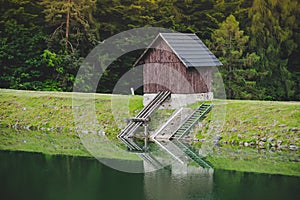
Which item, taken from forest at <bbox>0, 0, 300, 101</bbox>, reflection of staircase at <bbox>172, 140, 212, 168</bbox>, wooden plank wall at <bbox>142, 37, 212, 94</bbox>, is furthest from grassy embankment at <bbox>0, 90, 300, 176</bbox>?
forest at <bbox>0, 0, 300, 101</bbox>

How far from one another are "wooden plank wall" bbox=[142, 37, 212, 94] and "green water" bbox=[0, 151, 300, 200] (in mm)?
8902

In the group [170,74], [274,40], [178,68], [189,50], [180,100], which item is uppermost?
[274,40]

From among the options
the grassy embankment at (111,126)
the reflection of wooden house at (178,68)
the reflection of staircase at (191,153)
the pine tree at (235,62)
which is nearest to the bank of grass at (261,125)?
the grassy embankment at (111,126)

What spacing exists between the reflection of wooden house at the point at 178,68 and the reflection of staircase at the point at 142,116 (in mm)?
630

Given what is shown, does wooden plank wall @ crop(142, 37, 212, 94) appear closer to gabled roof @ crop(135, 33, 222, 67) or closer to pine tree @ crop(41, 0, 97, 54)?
gabled roof @ crop(135, 33, 222, 67)

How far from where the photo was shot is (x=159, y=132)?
3209 cm

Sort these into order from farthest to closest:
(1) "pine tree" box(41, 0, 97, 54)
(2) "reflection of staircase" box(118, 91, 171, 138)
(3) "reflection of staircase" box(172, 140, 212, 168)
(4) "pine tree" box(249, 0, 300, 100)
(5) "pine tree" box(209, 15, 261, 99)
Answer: (1) "pine tree" box(41, 0, 97, 54), (4) "pine tree" box(249, 0, 300, 100), (5) "pine tree" box(209, 15, 261, 99), (2) "reflection of staircase" box(118, 91, 171, 138), (3) "reflection of staircase" box(172, 140, 212, 168)

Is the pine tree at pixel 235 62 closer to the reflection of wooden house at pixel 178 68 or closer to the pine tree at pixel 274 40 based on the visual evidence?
the pine tree at pixel 274 40

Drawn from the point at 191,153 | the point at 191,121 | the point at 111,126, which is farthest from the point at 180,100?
the point at 191,153

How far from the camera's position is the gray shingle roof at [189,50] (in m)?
33.3

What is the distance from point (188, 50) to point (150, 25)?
14906 millimetres

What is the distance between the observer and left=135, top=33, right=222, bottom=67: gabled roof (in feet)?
109

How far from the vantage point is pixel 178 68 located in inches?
1325

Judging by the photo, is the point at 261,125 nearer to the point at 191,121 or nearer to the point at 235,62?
the point at 191,121
